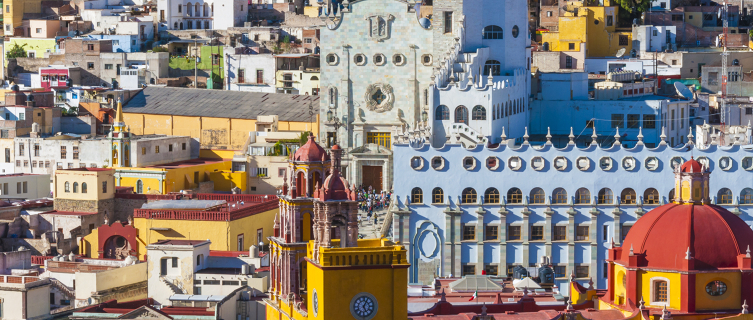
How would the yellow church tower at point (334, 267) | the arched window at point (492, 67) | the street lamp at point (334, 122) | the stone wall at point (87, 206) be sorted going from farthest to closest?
the street lamp at point (334, 122)
the arched window at point (492, 67)
the stone wall at point (87, 206)
the yellow church tower at point (334, 267)

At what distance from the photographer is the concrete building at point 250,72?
126 metres

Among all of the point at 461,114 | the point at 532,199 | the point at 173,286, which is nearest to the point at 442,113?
the point at 461,114

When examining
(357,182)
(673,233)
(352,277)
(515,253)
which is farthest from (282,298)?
(357,182)

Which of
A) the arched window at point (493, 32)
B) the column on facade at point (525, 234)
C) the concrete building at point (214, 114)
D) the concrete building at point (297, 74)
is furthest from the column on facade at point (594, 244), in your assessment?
the concrete building at point (297, 74)

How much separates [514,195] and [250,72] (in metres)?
51.5

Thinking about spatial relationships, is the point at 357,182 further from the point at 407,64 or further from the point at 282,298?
the point at 282,298

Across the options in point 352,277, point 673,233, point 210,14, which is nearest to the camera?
point 352,277

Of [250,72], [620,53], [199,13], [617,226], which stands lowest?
[617,226]

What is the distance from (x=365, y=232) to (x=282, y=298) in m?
21.9

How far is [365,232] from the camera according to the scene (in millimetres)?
82188

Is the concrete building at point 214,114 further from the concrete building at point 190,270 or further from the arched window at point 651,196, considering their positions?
the arched window at point 651,196

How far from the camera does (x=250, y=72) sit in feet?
419

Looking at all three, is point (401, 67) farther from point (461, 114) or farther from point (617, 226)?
point (617, 226)

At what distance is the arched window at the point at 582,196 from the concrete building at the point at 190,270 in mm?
15249
